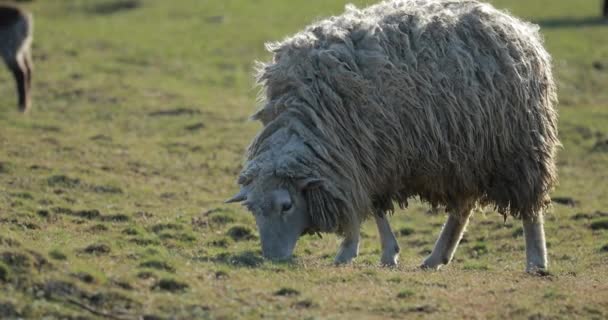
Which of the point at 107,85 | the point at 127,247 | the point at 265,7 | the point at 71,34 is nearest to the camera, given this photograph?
the point at 127,247

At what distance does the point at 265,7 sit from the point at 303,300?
26.5 meters

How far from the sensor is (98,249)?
9.65m

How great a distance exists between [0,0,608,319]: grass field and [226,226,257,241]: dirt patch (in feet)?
0.08

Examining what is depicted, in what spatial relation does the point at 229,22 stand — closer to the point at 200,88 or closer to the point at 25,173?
the point at 200,88

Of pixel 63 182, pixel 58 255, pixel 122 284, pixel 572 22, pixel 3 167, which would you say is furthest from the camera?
pixel 572 22

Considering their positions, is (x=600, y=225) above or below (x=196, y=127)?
above

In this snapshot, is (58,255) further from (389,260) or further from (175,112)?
(175,112)

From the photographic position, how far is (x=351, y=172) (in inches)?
380

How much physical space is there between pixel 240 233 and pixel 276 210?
3064mm

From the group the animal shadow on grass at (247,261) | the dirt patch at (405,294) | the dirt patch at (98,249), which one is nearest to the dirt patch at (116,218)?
the dirt patch at (98,249)

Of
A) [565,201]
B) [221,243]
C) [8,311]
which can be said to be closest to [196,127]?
[565,201]

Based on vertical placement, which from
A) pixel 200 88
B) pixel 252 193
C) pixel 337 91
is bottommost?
pixel 200 88

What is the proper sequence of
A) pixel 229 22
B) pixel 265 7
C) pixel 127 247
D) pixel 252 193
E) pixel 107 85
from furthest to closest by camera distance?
pixel 265 7 < pixel 229 22 < pixel 107 85 < pixel 127 247 < pixel 252 193

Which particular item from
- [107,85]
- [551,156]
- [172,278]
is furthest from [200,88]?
[172,278]
